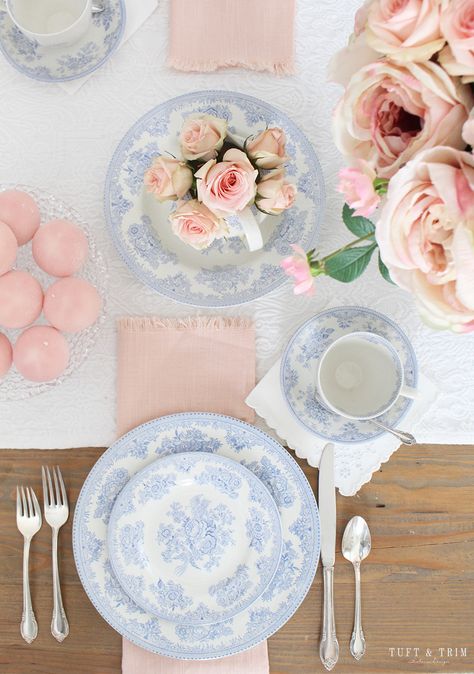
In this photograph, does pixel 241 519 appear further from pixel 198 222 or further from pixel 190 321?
pixel 198 222

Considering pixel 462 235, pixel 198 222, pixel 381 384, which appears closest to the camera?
pixel 462 235

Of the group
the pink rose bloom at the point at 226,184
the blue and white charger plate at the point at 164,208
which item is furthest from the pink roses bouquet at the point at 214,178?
the blue and white charger plate at the point at 164,208

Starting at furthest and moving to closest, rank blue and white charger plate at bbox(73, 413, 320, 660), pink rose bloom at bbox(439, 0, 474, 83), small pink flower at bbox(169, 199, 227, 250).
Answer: blue and white charger plate at bbox(73, 413, 320, 660)
small pink flower at bbox(169, 199, 227, 250)
pink rose bloom at bbox(439, 0, 474, 83)

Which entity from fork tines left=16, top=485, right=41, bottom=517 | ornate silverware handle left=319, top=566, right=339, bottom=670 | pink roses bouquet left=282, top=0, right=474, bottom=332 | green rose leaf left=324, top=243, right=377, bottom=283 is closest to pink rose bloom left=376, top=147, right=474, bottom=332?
pink roses bouquet left=282, top=0, right=474, bottom=332

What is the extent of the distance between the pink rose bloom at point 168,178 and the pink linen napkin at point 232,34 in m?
0.23

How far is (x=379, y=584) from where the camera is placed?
0.82m

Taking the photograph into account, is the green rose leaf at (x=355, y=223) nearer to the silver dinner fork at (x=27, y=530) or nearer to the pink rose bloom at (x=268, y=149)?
the pink rose bloom at (x=268, y=149)

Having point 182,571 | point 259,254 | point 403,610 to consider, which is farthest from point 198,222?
point 403,610

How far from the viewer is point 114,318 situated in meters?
0.82

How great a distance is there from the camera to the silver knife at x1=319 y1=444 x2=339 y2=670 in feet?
2.58

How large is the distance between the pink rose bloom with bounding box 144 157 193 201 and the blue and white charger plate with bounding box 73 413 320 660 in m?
0.27

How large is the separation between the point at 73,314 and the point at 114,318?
10cm

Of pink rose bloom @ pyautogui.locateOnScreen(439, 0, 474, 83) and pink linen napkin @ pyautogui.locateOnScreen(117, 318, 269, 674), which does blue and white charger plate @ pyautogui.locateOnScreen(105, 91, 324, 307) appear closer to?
pink linen napkin @ pyautogui.locateOnScreen(117, 318, 269, 674)

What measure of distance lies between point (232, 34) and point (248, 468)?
55 cm
